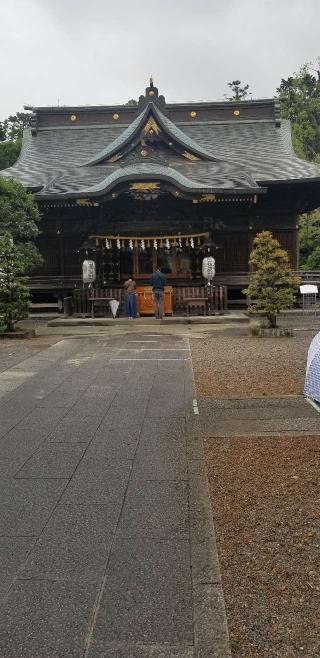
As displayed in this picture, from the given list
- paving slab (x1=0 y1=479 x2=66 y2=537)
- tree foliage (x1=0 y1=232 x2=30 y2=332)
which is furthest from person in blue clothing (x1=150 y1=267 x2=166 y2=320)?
paving slab (x1=0 y1=479 x2=66 y2=537)

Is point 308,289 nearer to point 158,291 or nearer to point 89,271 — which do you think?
point 158,291

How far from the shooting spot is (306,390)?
704 centimetres

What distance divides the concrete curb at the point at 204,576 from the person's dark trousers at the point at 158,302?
13.2 m

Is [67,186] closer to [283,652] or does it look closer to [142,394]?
[142,394]

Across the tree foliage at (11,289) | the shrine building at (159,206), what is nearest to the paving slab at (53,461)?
the tree foliage at (11,289)

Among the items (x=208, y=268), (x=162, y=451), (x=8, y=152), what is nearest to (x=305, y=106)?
(x=8, y=152)

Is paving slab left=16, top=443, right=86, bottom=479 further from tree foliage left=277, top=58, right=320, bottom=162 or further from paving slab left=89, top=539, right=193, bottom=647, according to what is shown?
tree foliage left=277, top=58, right=320, bottom=162

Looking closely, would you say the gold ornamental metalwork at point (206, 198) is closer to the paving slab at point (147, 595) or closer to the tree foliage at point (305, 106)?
the paving slab at point (147, 595)

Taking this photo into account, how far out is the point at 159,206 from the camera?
68.1ft

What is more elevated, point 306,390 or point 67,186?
point 67,186

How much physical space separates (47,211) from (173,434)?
16.5 metres

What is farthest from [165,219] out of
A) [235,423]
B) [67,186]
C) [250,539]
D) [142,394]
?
[250,539]

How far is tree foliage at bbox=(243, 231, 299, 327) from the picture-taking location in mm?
14758

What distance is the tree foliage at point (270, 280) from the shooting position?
48.4 ft
